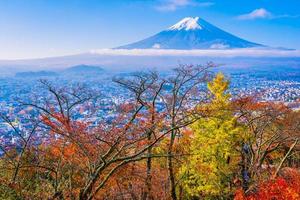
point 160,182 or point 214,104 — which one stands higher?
point 214,104

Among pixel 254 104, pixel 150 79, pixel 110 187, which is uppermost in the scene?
pixel 150 79

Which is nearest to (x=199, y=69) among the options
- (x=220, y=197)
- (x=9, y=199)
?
(x=220, y=197)

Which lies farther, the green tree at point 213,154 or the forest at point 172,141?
the green tree at point 213,154

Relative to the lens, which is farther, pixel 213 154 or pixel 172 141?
pixel 213 154

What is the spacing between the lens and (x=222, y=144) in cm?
2934

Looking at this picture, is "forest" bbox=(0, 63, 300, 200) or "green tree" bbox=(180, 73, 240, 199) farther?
"green tree" bbox=(180, 73, 240, 199)

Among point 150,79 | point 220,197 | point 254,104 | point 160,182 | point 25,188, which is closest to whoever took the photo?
point 25,188

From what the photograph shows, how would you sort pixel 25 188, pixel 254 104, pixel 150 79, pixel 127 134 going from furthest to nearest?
pixel 254 104, pixel 150 79, pixel 127 134, pixel 25 188

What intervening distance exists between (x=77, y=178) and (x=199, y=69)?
9.89 metres

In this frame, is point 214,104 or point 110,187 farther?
point 214,104

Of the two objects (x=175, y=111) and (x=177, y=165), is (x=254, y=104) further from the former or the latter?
(x=175, y=111)

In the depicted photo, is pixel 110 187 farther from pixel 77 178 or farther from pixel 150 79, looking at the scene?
pixel 150 79

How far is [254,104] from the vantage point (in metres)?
35.8

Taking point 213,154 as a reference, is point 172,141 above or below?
above
